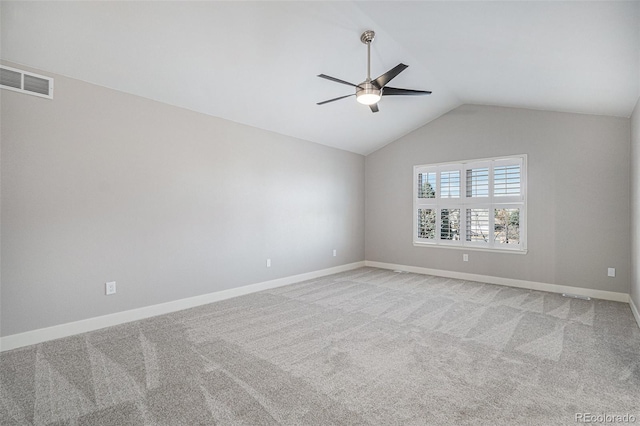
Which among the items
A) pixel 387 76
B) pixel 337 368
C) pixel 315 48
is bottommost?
pixel 337 368

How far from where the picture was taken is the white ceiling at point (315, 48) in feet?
8.61

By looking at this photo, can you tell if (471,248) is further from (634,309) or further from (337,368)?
(337,368)

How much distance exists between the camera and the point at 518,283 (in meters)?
5.28

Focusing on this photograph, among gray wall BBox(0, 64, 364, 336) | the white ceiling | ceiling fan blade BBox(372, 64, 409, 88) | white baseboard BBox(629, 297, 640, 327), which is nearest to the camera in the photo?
the white ceiling

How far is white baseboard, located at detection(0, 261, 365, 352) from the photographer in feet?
9.66

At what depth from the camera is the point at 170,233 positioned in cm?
404

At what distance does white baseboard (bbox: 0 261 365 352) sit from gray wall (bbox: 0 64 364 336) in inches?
2.8

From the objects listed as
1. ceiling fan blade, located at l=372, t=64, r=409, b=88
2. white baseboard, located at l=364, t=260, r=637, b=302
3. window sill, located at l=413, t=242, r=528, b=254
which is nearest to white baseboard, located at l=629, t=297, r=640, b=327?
white baseboard, located at l=364, t=260, r=637, b=302

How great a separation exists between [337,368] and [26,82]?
3.86 metres

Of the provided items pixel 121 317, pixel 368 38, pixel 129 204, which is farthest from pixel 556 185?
pixel 121 317

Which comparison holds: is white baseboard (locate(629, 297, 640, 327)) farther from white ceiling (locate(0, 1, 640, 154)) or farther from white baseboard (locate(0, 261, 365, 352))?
white baseboard (locate(0, 261, 365, 352))

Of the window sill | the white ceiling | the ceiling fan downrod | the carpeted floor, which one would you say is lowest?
the carpeted floor

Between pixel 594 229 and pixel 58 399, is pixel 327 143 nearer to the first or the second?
pixel 594 229

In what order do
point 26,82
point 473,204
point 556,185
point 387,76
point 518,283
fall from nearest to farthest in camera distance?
point 26,82, point 387,76, point 556,185, point 518,283, point 473,204
